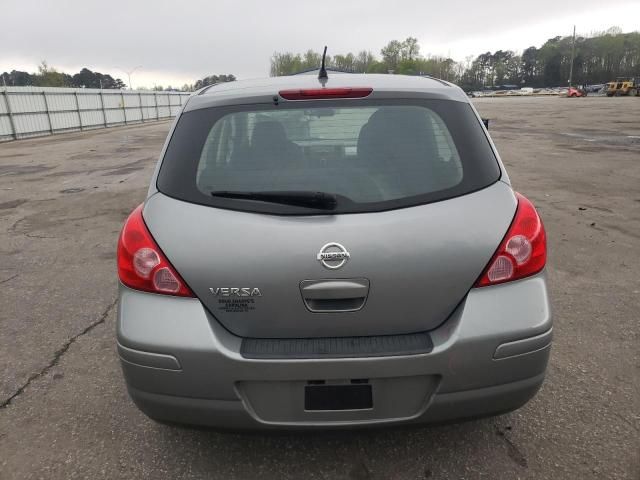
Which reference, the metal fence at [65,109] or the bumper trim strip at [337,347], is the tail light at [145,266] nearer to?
the bumper trim strip at [337,347]

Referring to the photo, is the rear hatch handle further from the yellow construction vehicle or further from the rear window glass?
the yellow construction vehicle

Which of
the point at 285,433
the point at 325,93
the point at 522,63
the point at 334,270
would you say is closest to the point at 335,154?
the point at 325,93

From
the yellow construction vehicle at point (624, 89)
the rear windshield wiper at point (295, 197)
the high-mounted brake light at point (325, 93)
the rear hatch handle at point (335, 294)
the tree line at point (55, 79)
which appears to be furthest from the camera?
the tree line at point (55, 79)

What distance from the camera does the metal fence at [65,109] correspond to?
25672 millimetres

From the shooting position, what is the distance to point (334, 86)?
222cm

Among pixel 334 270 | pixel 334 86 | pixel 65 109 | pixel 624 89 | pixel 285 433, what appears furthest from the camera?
pixel 624 89

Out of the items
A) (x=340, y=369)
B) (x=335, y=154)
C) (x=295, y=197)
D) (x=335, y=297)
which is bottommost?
(x=340, y=369)

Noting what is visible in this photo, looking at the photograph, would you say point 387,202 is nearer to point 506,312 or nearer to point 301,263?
point 301,263

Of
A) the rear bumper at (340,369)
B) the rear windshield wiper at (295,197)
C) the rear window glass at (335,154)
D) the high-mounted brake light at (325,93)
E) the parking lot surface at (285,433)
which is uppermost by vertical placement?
the high-mounted brake light at (325,93)

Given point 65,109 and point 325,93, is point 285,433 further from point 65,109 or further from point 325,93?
point 65,109

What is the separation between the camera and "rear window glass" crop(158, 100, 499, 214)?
1997 mm

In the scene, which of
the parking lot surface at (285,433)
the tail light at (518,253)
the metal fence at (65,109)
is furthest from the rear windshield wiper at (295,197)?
the metal fence at (65,109)

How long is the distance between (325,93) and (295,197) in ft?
1.68

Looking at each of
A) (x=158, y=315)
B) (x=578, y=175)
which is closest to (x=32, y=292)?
(x=158, y=315)
